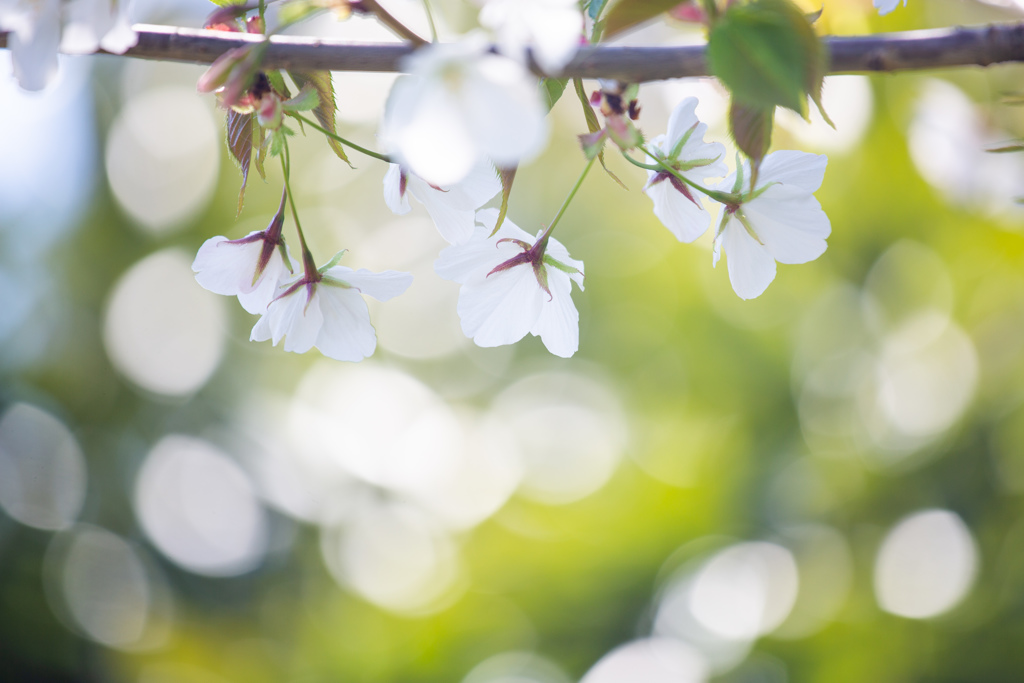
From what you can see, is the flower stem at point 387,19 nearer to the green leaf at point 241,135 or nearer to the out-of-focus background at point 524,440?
the green leaf at point 241,135

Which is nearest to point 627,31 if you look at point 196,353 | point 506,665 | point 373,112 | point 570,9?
point 570,9

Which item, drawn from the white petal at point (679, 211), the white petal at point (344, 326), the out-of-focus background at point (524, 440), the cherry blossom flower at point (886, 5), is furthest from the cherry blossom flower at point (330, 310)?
the out-of-focus background at point (524, 440)

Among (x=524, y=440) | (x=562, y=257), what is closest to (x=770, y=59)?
(x=562, y=257)

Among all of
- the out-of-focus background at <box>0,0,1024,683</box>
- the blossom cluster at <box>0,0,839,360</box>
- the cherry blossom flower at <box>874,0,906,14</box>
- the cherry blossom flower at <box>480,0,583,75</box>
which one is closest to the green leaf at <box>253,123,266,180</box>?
the blossom cluster at <box>0,0,839,360</box>

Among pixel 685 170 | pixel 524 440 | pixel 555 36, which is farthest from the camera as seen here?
pixel 524 440

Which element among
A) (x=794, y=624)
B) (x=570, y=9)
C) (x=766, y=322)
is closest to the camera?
(x=570, y=9)

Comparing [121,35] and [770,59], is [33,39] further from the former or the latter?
[770,59]

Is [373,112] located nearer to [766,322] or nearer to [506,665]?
[766,322]
